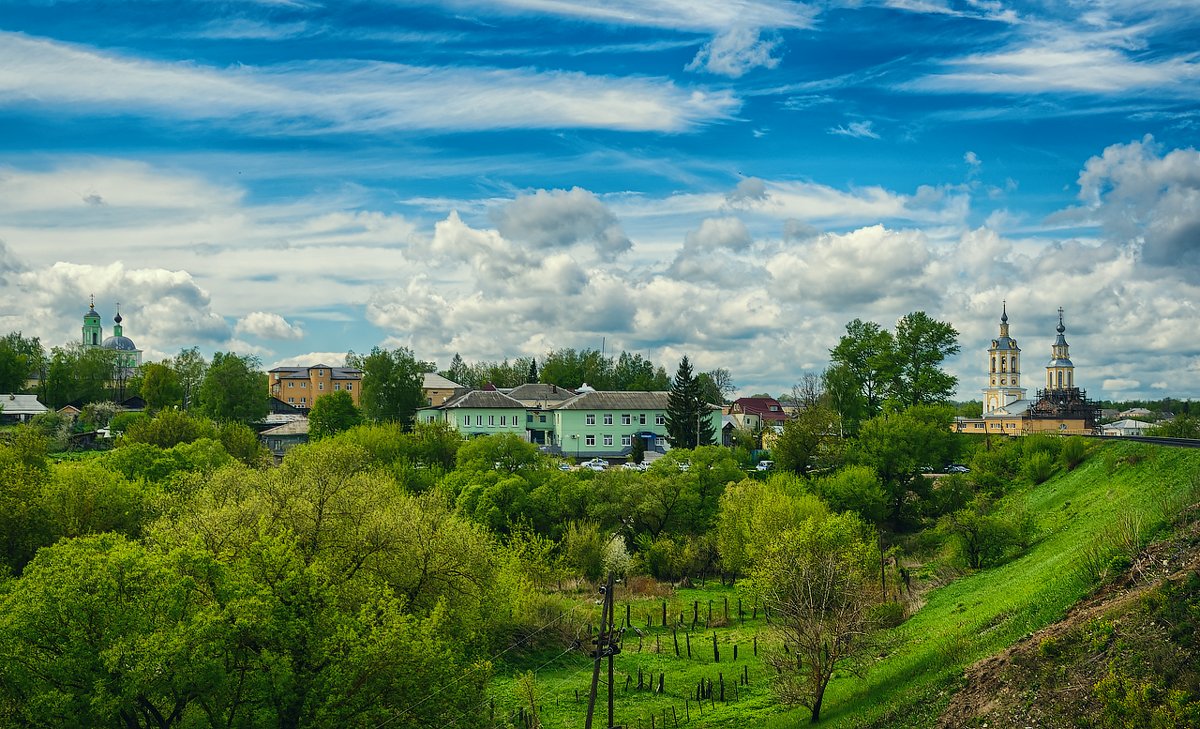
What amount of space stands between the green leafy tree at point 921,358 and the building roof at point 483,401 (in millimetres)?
33550

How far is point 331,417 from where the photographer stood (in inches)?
3036

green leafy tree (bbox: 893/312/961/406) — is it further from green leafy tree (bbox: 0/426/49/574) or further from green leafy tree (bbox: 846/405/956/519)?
green leafy tree (bbox: 0/426/49/574)

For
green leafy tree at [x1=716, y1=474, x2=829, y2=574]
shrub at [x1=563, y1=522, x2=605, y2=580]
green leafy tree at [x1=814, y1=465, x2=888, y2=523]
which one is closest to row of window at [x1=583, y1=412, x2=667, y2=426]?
green leafy tree at [x1=814, y1=465, x2=888, y2=523]

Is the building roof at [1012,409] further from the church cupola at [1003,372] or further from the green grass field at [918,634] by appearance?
the green grass field at [918,634]

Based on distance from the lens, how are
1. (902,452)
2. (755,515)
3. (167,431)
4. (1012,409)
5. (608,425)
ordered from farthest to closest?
1. (1012,409)
2. (608,425)
3. (167,431)
4. (902,452)
5. (755,515)

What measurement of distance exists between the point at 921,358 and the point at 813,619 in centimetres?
4695

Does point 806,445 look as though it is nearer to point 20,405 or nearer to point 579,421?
point 579,421

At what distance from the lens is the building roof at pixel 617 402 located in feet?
267

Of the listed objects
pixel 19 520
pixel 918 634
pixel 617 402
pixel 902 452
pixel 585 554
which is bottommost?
pixel 585 554

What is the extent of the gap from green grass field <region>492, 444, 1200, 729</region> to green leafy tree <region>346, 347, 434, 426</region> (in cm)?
4135

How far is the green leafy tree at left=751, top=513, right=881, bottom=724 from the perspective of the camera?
23609 mm

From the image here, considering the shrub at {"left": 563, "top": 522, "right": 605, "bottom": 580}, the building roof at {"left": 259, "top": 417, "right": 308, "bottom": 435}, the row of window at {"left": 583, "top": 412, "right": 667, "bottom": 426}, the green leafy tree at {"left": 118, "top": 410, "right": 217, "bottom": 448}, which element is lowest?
the shrub at {"left": 563, "top": 522, "right": 605, "bottom": 580}

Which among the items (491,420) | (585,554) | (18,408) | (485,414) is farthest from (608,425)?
(18,408)

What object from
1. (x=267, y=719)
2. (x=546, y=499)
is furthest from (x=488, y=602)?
(x=546, y=499)
